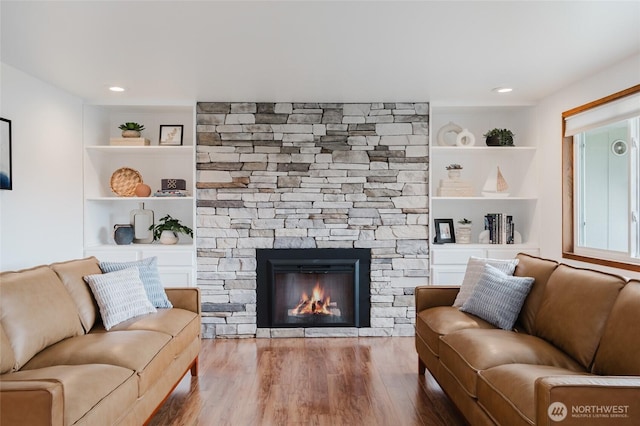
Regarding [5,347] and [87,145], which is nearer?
[5,347]

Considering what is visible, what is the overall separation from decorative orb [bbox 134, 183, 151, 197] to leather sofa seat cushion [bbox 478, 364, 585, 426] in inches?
148

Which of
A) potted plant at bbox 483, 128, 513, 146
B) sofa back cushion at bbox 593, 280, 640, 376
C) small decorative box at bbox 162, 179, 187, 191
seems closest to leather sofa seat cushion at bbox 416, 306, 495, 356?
sofa back cushion at bbox 593, 280, 640, 376

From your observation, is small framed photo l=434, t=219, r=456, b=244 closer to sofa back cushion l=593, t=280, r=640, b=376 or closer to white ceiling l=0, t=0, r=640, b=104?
white ceiling l=0, t=0, r=640, b=104

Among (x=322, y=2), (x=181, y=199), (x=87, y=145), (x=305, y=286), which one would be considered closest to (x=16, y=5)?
(x=322, y=2)

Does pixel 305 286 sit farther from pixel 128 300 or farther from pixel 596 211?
pixel 596 211

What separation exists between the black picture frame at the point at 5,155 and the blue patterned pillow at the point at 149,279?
0.90 m

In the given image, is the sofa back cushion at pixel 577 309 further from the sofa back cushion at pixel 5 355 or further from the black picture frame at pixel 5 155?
the black picture frame at pixel 5 155

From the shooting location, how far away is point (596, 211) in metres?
3.98

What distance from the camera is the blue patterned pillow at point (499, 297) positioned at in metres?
3.02

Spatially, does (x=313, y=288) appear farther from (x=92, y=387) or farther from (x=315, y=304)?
(x=92, y=387)

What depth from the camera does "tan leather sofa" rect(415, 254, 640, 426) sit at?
166cm

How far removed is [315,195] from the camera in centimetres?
480

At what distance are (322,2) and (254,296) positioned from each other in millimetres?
3107

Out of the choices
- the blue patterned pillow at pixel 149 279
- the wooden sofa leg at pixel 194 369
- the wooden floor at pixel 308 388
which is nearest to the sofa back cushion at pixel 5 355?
the wooden floor at pixel 308 388
